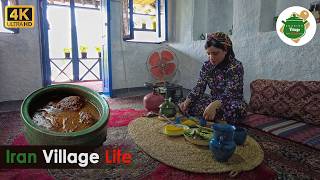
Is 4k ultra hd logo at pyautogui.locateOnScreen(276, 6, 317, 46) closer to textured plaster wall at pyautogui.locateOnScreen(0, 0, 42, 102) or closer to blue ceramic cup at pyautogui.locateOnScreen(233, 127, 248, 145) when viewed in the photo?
blue ceramic cup at pyautogui.locateOnScreen(233, 127, 248, 145)

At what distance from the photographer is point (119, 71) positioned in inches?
172

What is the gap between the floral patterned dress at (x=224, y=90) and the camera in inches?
69.7

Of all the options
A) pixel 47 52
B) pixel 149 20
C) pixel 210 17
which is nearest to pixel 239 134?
pixel 210 17

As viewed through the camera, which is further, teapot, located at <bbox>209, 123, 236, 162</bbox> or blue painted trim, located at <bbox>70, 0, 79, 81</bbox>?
blue painted trim, located at <bbox>70, 0, 79, 81</bbox>

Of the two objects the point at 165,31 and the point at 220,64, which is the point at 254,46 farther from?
the point at 165,31

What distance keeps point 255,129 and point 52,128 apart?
1629 millimetres

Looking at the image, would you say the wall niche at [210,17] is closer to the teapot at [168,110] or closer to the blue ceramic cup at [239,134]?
the teapot at [168,110]

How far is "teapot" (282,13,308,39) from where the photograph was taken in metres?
2.52

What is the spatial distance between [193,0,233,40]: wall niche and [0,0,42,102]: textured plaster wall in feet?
8.64

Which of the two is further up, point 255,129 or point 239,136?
point 239,136

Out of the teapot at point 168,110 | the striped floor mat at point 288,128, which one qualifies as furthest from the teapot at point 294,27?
the teapot at point 168,110

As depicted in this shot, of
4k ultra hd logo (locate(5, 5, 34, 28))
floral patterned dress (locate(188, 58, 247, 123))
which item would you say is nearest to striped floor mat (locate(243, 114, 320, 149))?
floral patterned dress (locate(188, 58, 247, 123))

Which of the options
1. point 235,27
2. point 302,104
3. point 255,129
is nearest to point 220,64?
point 255,129

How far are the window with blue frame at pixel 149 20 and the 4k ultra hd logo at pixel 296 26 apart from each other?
254cm
